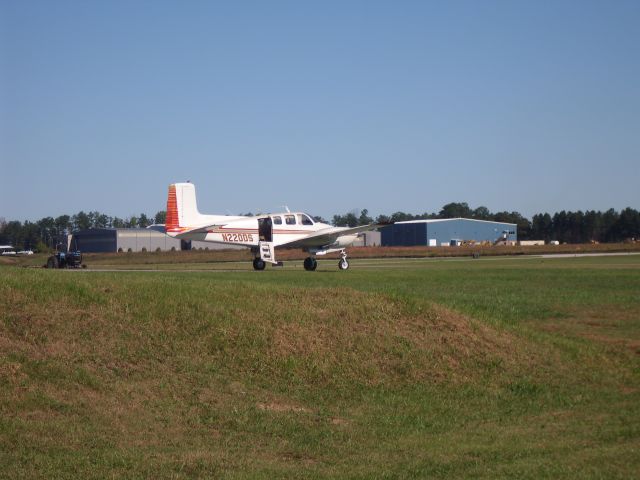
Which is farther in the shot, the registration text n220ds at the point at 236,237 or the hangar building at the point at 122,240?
the hangar building at the point at 122,240

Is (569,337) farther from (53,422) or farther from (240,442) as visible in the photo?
(53,422)

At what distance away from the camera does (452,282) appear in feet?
109

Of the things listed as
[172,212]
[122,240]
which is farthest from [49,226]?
[172,212]

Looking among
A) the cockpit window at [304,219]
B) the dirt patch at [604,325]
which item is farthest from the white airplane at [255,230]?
the dirt patch at [604,325]

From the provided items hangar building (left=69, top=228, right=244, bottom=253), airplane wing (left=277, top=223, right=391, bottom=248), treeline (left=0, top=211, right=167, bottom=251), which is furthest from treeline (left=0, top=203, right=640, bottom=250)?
airplane wing (left=277, top=223, right=391, bottom=248)

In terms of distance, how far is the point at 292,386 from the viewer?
14078mm

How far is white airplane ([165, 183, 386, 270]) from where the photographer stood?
145 feet

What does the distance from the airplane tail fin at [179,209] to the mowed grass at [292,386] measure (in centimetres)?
2586

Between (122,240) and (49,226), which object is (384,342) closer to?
(122,240)

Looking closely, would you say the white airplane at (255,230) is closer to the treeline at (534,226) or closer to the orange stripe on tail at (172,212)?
the orange stripe on tail at (172,212)

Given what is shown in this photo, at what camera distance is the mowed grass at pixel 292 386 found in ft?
33.1

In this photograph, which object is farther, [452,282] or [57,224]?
[57,224]

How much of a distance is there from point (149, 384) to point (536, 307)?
15157 millimetres

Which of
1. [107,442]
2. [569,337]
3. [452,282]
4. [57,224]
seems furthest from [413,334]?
[57,224]
